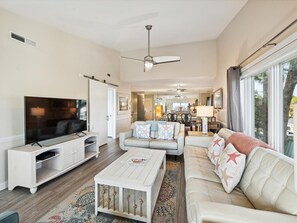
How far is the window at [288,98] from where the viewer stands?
1.83 m

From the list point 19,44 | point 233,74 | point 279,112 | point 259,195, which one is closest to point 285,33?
point 279,112

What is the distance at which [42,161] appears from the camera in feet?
8.19

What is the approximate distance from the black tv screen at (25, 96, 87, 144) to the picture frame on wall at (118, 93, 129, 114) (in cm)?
245

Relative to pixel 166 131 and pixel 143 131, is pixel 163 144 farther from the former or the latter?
pixel 143 131

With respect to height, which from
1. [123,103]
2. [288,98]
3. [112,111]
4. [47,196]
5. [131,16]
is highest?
[131,16]

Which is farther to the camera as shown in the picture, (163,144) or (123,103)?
(123,103)

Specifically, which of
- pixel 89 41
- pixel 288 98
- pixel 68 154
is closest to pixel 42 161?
pixel 68 154

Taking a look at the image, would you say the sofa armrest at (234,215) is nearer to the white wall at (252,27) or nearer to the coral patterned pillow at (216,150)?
the coral patterned pillow at (216,150)

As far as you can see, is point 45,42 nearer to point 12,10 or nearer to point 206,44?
point 12,10

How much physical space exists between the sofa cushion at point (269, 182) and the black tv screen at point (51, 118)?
9.99ft

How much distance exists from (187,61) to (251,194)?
4.27m

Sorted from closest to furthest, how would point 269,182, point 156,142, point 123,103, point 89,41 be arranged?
point 269,182 < point 156,142 < point 89,41 < point 123,103

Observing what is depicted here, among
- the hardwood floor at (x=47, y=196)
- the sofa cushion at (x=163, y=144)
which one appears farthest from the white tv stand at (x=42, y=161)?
the sofa cushion at (x=163, y=144)

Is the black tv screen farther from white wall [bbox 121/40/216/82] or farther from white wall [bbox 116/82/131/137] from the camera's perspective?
white wall [bbox 121/40/216/82]
